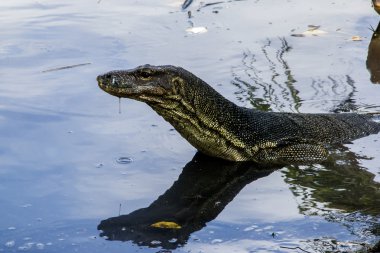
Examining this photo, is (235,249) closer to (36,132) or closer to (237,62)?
(36,132)

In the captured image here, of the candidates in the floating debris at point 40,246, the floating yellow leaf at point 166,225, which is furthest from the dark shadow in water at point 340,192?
the floating debris at point 40,246

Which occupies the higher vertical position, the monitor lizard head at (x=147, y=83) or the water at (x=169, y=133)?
the monitor lizard head at (x=147, y=83)

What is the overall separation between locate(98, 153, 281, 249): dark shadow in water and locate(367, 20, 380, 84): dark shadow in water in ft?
8.90

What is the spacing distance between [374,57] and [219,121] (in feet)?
11.1

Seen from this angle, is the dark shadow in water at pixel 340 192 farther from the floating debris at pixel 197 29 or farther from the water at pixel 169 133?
the floating debris at pixel 197 29

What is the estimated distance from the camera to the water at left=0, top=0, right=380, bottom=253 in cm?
642

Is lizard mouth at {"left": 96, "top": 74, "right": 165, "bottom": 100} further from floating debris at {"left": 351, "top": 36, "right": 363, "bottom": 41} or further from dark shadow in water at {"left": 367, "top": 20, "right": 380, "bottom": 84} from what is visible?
floating debris at {"left": 351, "top": 36, "right": 363, "bottom": 41}

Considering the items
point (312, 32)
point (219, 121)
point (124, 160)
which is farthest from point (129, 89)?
point (312, 32)

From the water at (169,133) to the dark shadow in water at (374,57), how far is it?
31 mm

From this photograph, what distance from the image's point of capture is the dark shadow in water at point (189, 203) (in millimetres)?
6344

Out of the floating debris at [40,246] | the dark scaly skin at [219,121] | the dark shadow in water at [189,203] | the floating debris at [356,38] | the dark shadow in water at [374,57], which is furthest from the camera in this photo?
the floating debris at [356,38]

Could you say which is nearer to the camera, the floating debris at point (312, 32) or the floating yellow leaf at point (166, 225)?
the floating yellow leaf at point (166, 225)

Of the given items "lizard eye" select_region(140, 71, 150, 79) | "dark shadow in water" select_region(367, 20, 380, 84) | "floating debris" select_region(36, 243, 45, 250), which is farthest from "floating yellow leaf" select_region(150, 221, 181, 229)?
"dark shadow in water" select_region(367, 20, 380, 84)

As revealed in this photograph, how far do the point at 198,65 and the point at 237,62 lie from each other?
1.57ft
